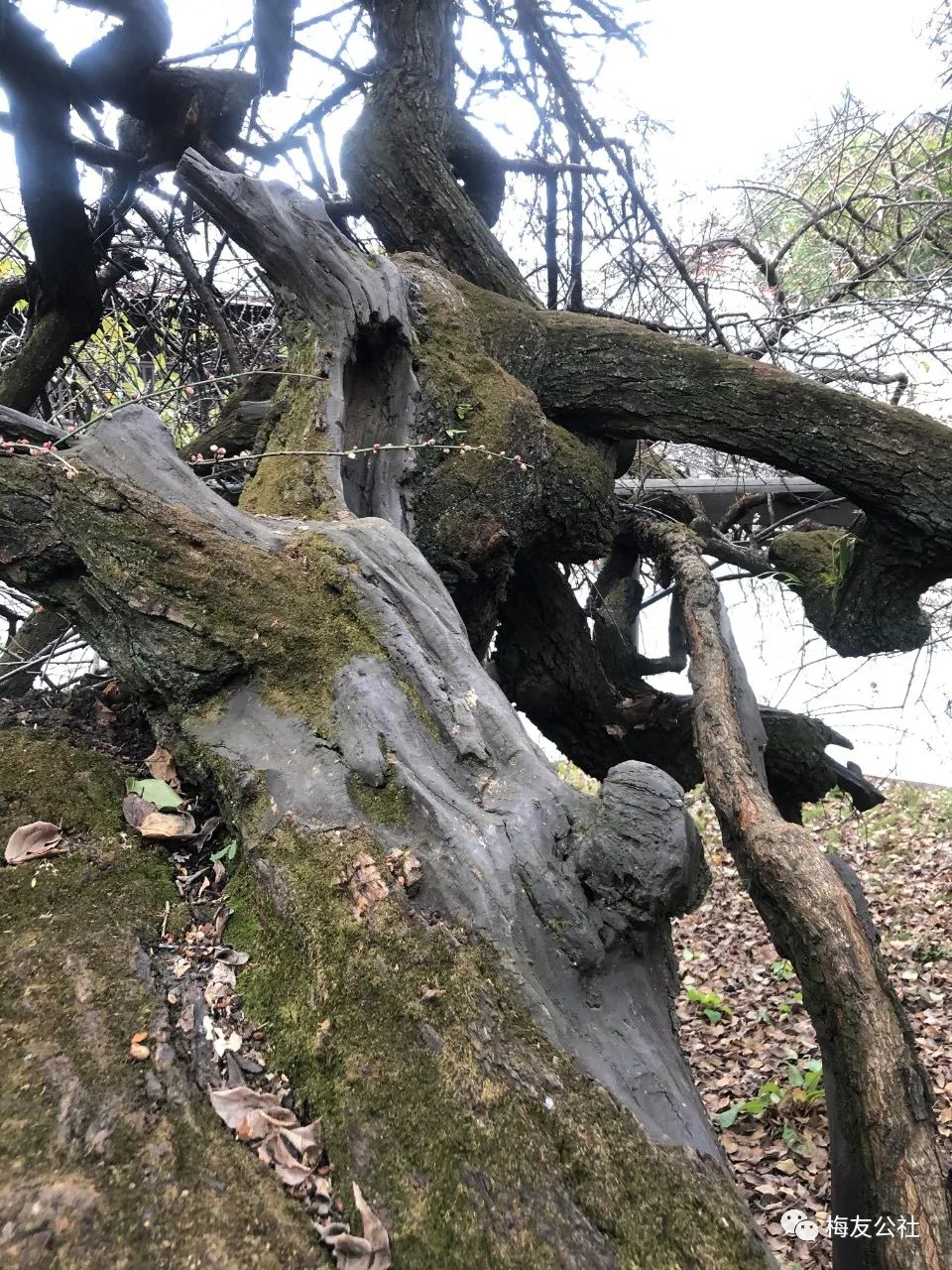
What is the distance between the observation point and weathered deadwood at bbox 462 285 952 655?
2.99 metres

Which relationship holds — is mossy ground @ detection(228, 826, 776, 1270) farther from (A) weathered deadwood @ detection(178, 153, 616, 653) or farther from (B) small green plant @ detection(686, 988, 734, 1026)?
(B) small green plant @ detection(686, 988, 734, 1026)

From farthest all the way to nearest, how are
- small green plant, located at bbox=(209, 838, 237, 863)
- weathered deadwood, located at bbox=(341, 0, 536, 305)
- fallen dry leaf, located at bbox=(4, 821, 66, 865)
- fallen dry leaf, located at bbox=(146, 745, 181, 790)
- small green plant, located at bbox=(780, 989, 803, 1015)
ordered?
small green plant, located at bbox=(780, 989, 803, 1015)
weathered deadwood, located at bbox=(341, 0, 536, 305)
fallen dry leaf, located at bbox=(146, 745, 181, 790)
small green plant, located at bbox=(209, 838, 237, 863)
fallen dry leaf, located at bbox=(4, 821, 66, 865)

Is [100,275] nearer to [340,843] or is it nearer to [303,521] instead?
[303,521]

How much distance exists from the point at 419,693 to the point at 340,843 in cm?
43

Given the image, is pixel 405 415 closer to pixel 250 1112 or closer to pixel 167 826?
pixel 167 826

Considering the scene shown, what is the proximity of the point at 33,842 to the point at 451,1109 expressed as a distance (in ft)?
2.93

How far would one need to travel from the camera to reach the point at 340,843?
1.42 m

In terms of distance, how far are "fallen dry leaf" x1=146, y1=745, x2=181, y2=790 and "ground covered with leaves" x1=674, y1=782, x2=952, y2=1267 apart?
284 cm

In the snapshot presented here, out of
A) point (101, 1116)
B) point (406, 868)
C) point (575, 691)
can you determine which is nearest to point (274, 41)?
point (575, 691)

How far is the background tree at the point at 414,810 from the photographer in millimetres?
1049

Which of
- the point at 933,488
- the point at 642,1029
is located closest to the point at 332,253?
the point at 933,488

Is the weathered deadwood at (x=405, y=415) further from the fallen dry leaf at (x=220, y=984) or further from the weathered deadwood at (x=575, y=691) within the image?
the fallen dry leaf at (x=220, y=984)

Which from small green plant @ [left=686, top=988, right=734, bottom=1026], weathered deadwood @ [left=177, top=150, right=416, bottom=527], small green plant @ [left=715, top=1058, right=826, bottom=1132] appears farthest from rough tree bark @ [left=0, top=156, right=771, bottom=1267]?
small green plant @ [left=686, top=988, right=734, bottom=1026]

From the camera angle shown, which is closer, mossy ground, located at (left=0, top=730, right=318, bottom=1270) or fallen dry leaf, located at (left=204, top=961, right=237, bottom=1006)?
mossy ground, located at (left=0, top=730, right=318, bottom=1270)
